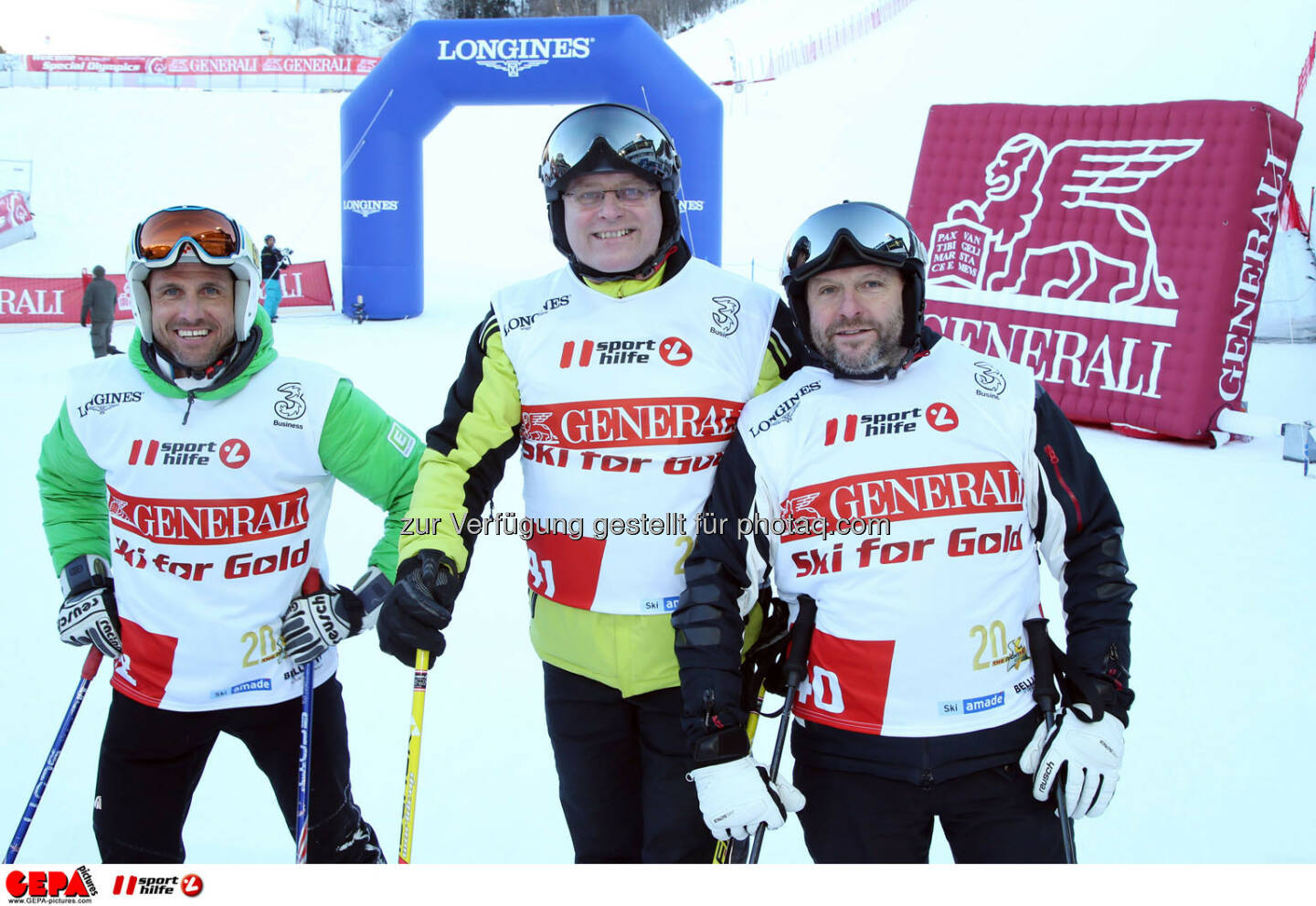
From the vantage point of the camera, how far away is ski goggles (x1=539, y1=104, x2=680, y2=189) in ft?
7.68

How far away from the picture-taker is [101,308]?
11.3 meters

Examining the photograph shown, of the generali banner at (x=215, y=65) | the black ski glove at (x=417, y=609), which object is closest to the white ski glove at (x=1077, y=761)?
the black ski glove at (x=417, y=609)

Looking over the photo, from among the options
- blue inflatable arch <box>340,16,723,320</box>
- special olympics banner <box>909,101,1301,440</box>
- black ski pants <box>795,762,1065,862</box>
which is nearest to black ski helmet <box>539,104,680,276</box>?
black ski pants <box>795,762,1065,862</box>

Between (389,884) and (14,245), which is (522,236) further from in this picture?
(389,884)

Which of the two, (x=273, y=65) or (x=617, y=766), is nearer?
(x=617, y=766)

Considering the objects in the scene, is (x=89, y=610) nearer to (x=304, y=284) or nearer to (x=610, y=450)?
(x=610, y=450)

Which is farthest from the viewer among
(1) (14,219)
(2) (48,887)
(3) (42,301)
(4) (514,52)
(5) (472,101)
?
(1) (14,219)

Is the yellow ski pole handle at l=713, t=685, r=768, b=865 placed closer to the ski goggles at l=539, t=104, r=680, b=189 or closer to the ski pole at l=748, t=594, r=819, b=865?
the ski pole at l=748, t=594, r=819, b=865

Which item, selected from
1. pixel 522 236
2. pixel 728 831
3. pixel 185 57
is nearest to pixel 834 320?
pixel 728 831

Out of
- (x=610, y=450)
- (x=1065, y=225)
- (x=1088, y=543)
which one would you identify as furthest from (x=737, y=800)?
(x=1065, y=225)

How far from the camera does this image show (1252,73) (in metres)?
22.0

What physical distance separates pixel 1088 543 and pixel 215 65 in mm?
36596

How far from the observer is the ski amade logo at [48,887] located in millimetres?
2115

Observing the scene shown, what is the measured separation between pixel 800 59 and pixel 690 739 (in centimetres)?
3382
